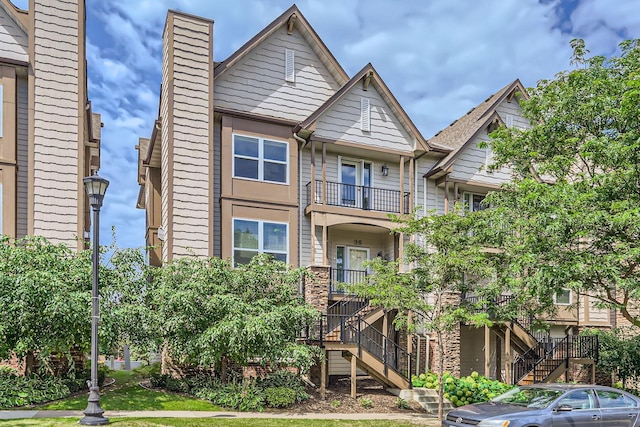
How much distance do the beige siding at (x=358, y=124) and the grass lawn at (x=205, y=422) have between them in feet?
34.3

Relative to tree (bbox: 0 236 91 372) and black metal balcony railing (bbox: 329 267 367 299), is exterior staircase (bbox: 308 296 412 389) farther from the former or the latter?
tree (bbox: 0 236 91 372)

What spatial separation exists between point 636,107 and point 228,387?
502 inches

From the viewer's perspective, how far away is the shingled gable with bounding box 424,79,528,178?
21.6 metres

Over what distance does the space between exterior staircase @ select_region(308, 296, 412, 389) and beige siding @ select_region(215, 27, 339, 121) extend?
7299mm

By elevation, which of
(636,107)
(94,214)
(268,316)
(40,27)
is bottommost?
(268,316)

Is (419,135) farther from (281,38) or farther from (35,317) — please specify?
(35,317)

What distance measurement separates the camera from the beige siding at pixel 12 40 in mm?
16188

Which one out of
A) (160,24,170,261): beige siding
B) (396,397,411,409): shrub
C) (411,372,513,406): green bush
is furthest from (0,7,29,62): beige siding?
(411,372,513,406): green bush

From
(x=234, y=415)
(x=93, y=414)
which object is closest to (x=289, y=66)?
(x=234, y=415)

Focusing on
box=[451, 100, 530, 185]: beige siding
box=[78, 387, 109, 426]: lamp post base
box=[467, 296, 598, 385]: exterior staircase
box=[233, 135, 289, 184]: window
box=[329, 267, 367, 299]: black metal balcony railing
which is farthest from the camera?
box=[451, 100, 530, 185]: beige siding

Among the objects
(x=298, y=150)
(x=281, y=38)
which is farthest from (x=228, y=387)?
(x=281, y=38)

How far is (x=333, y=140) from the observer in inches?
783

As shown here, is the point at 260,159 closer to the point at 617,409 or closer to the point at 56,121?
the point at 56,121

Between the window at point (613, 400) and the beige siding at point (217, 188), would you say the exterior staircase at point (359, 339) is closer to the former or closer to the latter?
the beige siding at point (217, 188)
